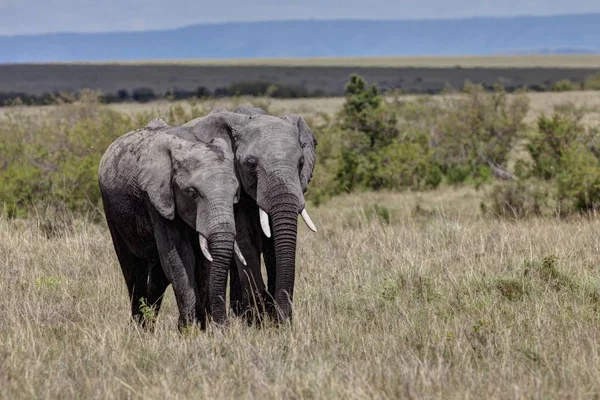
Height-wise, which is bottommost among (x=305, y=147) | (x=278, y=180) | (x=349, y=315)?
(x=349, y=315)

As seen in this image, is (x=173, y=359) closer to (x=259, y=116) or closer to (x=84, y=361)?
(x=84, y=361)

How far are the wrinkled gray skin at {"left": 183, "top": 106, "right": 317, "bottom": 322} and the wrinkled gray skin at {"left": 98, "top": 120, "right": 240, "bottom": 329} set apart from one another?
211 millimetres

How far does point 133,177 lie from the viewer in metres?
7.37

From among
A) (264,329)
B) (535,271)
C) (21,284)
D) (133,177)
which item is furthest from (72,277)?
(535,271)

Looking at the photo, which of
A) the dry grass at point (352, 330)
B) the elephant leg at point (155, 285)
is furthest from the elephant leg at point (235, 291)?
the elephant leg at point (155, 285)

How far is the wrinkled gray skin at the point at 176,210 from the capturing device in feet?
21.7

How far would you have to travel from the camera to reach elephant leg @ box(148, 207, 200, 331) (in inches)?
275

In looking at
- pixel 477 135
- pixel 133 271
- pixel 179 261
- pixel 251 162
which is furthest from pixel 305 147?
pixel 477 135

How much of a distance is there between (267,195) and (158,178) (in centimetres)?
78

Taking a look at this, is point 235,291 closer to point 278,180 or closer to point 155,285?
point 155,285

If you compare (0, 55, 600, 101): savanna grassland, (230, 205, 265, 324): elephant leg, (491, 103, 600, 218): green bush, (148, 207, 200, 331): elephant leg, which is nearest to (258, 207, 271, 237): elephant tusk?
(230, 205, 265, 324): elephant leg

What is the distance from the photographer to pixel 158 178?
23.1 ft

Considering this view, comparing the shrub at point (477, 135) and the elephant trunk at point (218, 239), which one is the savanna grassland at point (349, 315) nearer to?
the elephant trunk at point (218, 239)

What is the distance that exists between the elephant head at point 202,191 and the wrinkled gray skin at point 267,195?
186 mm
